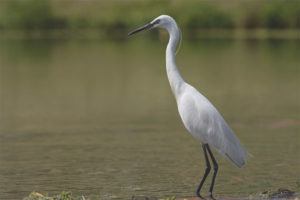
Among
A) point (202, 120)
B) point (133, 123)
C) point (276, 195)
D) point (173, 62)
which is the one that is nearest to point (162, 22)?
point (173, 62)

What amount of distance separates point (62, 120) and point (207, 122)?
7.66 metres

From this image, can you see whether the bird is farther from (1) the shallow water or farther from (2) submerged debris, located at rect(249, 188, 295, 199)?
(1) the shallow water

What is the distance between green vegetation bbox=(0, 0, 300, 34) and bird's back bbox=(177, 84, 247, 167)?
65190 mm

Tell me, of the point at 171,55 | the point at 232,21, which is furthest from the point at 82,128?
the point at 232,21

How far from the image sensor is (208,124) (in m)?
7.33

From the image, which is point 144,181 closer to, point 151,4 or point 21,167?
point 21,167

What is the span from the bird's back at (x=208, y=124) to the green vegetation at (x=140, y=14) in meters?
65.2

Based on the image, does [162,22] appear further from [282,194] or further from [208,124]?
[282,194]

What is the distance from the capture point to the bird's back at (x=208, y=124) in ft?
24.0

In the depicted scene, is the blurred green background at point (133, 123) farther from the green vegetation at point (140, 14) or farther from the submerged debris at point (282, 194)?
the green vegetation at point (140, 14)

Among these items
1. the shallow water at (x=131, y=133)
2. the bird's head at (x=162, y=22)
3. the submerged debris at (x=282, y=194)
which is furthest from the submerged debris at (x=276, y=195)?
the bird's head at (x=162, y=22)

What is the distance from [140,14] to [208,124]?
239 ft

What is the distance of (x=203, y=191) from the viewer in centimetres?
780

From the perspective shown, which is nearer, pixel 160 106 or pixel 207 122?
pixel 207 122
